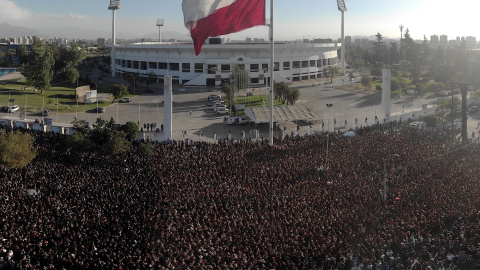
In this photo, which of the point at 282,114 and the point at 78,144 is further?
the point at 282,114

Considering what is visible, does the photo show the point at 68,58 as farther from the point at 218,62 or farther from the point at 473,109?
the point at 473,109

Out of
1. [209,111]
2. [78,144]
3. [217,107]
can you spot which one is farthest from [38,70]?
[78,144]

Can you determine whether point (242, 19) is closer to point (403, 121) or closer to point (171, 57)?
point (403, 121)

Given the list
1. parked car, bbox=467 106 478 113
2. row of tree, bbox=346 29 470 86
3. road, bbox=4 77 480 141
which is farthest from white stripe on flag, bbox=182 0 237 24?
row of tree, bbox=346 29 470 86

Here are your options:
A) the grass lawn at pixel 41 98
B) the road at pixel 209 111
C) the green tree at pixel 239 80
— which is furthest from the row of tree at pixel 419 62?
the grass lawn at pixel 41 98

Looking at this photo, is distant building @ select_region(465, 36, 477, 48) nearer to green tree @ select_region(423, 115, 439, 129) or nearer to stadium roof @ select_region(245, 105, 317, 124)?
green tree @ select_region(423, 115, 439, 129)

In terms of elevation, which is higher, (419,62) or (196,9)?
(419,62)

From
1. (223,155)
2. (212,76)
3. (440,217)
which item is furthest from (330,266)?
(212,76)

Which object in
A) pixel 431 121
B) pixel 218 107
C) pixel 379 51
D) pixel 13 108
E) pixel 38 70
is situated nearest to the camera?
pixel 431 121

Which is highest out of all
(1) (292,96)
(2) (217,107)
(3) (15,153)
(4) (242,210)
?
(1) (292,96)
